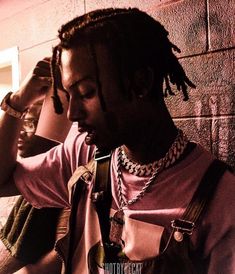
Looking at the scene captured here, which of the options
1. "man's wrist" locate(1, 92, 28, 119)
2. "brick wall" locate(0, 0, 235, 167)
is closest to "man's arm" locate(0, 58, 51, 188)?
"man's wrist" locate(1, 92, 28, 119)

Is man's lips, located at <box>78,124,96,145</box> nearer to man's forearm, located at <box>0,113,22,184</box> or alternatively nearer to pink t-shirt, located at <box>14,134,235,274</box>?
pink t-shirt, located at <box>14,134,235,274</box>

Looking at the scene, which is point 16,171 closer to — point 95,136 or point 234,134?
point 95,136

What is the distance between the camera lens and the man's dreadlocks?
34.4 inches

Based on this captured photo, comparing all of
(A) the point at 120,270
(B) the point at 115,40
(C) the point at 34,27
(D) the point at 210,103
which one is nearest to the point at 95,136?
(B) the point at 115,40

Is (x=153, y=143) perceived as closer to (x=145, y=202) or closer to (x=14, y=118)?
(x=145, y=202)

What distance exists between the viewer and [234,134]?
45.7 inches

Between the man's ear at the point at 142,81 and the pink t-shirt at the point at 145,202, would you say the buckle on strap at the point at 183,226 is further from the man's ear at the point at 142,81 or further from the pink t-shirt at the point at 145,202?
the man's ear at the point at 142,81

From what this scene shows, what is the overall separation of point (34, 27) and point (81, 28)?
1.29 metres

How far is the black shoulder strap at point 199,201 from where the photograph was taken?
0.84 metres

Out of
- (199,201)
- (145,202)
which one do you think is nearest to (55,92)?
(145,202)

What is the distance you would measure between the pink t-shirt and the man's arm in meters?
0.05

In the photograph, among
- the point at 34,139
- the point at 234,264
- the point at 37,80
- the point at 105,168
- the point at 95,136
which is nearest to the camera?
the point at 234,264

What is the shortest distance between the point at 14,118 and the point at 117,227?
514 mm

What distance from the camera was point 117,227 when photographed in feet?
3.25
